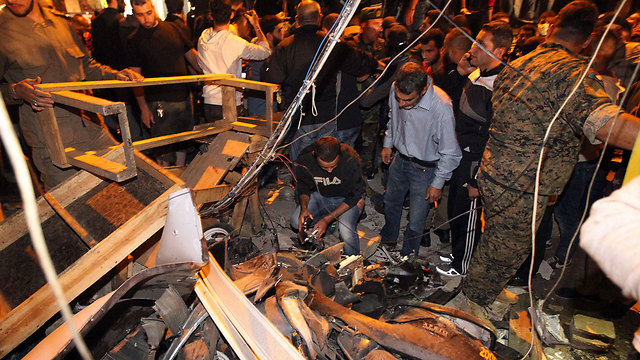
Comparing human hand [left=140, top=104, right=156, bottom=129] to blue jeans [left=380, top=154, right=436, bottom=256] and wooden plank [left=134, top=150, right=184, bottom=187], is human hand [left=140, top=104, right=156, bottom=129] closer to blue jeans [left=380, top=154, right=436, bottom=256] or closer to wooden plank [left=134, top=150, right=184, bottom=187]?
wooden plank [left=134, top=150, right=184, bottom=187]

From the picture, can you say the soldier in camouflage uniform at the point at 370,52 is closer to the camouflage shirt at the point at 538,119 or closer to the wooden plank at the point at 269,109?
the wooden plank at the point at 269,109

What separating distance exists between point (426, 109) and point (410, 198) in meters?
1.06

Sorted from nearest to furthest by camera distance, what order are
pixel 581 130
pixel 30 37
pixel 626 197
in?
pixel 626 197
pixel 581 130
pixel 30 37

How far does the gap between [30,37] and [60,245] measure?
1.85m

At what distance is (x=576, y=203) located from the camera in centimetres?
398

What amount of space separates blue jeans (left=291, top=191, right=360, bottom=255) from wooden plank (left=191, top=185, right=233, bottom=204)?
108 cm

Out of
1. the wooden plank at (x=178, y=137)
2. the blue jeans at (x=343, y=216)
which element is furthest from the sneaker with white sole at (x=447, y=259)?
the wooden plank at (x=178, y=137)

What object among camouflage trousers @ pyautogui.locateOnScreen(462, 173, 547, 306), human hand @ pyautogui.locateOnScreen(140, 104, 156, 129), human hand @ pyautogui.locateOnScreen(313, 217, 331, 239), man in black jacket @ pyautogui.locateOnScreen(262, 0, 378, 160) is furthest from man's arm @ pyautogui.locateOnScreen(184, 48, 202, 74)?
camouflage trousers @ pyautogui.locateOnScreen(462, 173, 547, 306)

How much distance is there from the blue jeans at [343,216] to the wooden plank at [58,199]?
6.66 feet

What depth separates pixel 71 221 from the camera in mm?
2672

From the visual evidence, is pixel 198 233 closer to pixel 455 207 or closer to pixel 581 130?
pixel 581 130

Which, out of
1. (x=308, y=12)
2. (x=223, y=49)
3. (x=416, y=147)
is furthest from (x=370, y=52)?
(x=416, y=147)

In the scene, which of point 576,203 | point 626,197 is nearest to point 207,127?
point 626,197

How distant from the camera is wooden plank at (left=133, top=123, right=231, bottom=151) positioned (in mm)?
3122
